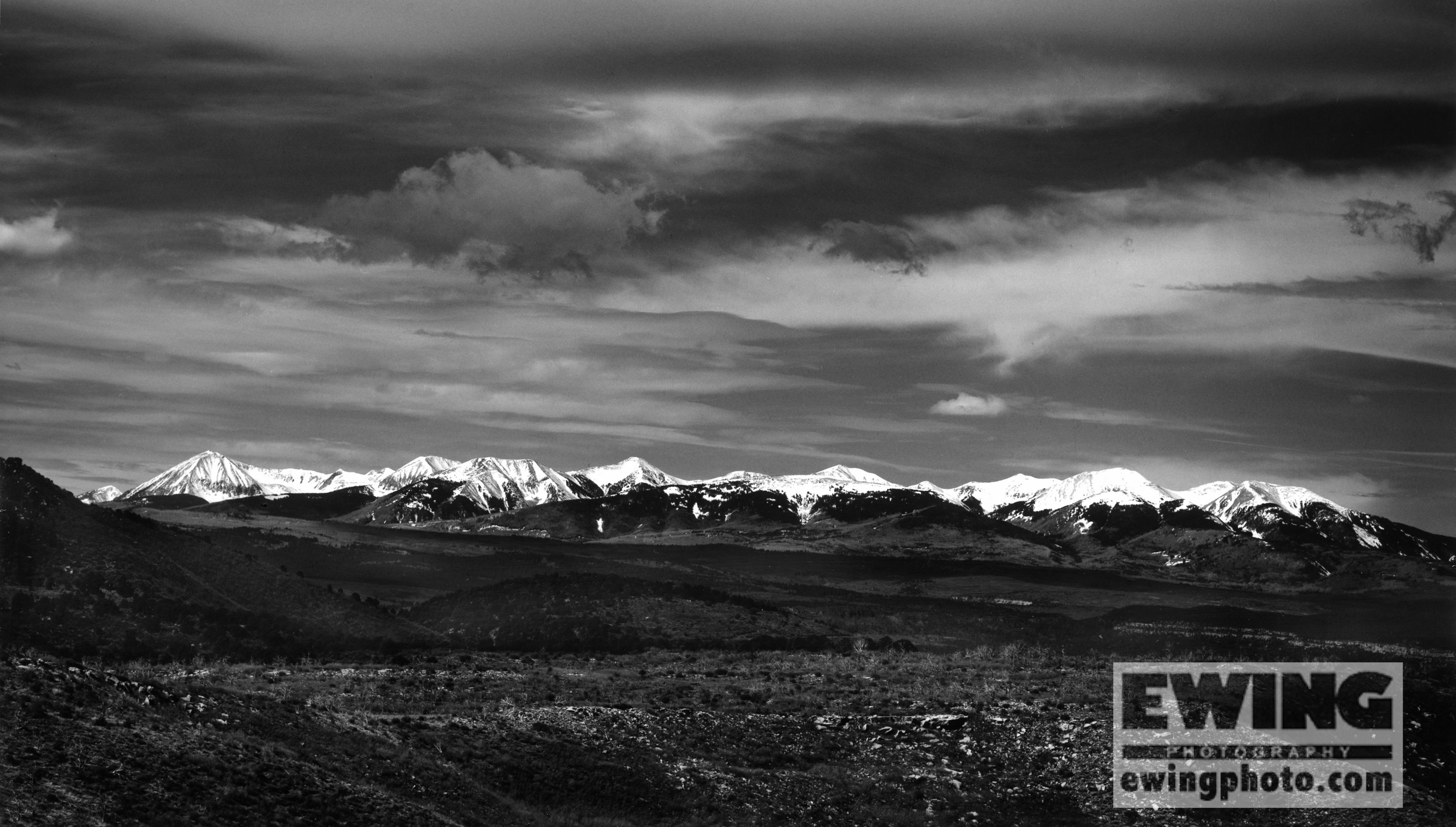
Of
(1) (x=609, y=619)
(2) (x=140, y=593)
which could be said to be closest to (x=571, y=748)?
(2) (x=140, y=593)

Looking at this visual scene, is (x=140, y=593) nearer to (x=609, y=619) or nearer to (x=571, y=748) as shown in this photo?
(x=609, y=619)

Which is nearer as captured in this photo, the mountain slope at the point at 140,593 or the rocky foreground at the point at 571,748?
the rocky foreground at the point at 571,748

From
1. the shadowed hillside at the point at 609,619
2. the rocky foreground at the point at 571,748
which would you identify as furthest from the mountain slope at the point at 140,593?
the rocky foreground at the point at 571,748

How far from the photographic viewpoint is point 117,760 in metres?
35.1

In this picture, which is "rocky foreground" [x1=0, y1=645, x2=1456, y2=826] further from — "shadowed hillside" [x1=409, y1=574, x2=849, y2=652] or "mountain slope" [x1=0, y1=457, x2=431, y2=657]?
"shadowed hillside" [x1=409, y1=574, x2=849, y2=652]

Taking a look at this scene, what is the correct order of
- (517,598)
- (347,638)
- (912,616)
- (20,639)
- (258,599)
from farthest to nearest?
(912,616), (517,598), (258,599), (347,638), (20,639)

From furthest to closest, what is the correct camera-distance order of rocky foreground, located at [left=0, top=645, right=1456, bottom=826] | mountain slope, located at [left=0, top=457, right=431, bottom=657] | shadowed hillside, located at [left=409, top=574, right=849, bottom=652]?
1. shadowed hillside, located at [left=409, top=574, right=849, bottom=652]
2. mountain slope, located at [left=0, top=457, right=431, bottom=657]
3. rocky foreground, located at [left=0, top=645, right=1456, bottom=826]

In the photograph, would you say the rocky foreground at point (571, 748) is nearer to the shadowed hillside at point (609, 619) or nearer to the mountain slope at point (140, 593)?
the mountain slope at point (140, 593)

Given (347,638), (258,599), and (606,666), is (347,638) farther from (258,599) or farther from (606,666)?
(606,666)

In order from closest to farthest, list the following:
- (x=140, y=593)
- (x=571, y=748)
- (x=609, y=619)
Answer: (x=571, y=748) → (x=140, y=593) → (x=609, y=619)

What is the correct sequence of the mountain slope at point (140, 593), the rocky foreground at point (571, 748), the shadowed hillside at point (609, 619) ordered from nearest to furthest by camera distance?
1. the rocky foreground at point (571, 748)
2. the mountain slope at point (140, 593)
3. the shadowed hillside at point (609, 619)

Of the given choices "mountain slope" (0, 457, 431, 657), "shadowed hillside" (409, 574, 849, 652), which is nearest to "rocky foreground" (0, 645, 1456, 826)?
"mountain slope" (0, 457, 431, 657)

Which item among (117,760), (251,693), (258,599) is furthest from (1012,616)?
(117,760)

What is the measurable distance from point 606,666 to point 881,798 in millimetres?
32497
